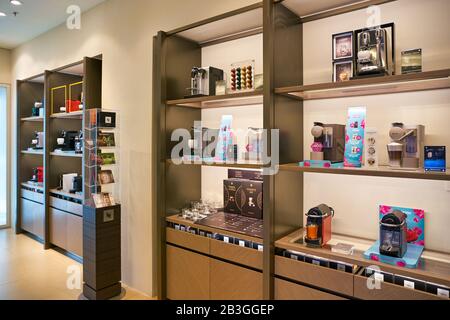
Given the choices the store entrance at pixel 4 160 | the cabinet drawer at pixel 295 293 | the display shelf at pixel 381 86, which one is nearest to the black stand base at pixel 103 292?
the cabinet drawer at pixel 295 293

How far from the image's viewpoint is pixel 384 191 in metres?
1.86

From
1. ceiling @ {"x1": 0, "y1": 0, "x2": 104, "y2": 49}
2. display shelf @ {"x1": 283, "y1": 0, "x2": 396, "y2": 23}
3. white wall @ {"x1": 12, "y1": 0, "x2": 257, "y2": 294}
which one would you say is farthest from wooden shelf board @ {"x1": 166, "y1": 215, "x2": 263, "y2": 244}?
ceiling @ {"x1": 0, "y1": 0, "x2": 104, "y2": 49}

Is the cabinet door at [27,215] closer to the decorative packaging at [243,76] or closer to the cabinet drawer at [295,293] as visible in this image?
the decorative packaging at [243,76]

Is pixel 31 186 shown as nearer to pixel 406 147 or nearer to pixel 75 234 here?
pixel 75 234

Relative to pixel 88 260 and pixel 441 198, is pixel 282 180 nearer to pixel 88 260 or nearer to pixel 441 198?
pixel 441 198

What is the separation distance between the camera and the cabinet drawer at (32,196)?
4480 millimetres

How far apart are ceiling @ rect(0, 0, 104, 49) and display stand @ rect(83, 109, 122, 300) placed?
1.43 metres

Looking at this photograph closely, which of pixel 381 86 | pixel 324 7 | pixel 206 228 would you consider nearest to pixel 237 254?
pixel 206 228

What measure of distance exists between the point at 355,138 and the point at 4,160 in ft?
18.7

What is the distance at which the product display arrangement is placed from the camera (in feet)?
5.18

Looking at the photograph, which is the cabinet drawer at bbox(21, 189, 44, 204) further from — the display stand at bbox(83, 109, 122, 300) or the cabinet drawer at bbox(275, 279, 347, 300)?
the cabinet drawer at bbox(275, 279, 347, 300)

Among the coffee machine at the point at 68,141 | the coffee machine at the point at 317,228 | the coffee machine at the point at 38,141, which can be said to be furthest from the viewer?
the coffee machine at the point at 38,141

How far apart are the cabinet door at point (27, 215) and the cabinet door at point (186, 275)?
10.7ft

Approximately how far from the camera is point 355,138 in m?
1.71
